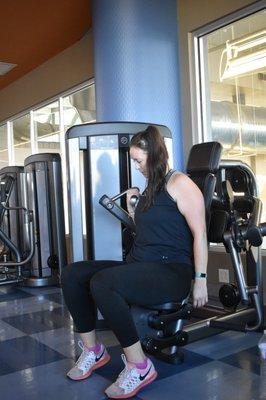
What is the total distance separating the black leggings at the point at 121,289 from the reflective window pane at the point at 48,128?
14.2 feet

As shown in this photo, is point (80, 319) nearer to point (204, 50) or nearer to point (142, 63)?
point (142, 63)

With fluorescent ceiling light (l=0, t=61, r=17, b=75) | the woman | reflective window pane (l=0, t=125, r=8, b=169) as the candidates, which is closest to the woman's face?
the woman

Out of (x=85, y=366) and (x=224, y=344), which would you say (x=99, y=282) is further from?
(x=224, y=344)

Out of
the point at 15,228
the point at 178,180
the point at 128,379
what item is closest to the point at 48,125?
the point at 15,228

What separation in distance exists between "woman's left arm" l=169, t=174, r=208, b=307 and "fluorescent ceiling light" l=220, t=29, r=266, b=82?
2.17 meters

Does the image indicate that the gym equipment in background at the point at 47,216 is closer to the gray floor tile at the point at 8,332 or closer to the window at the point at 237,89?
the gray floor tile at the point at 8,332

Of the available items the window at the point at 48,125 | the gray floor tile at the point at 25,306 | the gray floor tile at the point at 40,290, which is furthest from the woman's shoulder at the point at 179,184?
the window at the point at 48,125

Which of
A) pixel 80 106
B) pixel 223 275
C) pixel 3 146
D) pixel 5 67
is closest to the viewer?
pixel 223 275

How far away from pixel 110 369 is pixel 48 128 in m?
4.77

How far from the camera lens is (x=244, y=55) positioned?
3846 mm

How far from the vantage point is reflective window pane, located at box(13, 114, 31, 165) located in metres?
6.94

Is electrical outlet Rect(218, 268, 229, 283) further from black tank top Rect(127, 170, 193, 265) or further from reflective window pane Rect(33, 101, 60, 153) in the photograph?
reflective window pane Rect(33, 101, 60, 153)

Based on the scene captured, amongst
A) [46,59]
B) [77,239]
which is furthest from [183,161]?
[46,59]

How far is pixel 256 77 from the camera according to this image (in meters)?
3.78
